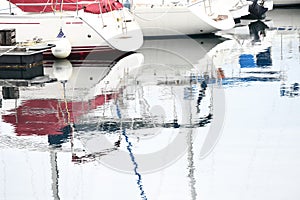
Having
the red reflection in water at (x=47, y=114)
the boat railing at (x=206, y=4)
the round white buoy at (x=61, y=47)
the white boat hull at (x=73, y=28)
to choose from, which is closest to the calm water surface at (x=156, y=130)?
the red reflection in water at (x=47, y=114)

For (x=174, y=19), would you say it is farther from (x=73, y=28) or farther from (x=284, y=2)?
(x=284, y=2)

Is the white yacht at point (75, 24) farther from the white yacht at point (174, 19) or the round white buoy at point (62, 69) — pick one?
the white yacht at point (174, 19)

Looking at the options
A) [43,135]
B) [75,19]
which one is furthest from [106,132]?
[75,19]

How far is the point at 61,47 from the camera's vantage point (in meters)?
22.0

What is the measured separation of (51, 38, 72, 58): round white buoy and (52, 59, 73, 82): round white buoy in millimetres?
218

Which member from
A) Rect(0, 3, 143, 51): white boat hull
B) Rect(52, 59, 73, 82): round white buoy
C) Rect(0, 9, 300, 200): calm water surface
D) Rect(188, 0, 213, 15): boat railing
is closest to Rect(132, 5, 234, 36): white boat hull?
Rect(188, 0, 213, 15): boat railing

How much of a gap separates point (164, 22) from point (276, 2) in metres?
12.5

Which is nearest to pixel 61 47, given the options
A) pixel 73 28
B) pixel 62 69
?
pixel 73 28

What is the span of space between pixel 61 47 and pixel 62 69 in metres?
1.59

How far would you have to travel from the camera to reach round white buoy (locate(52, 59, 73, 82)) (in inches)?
757

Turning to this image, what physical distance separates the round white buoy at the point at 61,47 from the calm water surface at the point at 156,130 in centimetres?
40

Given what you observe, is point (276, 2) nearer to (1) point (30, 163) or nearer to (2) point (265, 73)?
(2) point (265, 73)

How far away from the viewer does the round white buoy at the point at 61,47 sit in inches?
866

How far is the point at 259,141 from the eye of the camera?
12.5m
